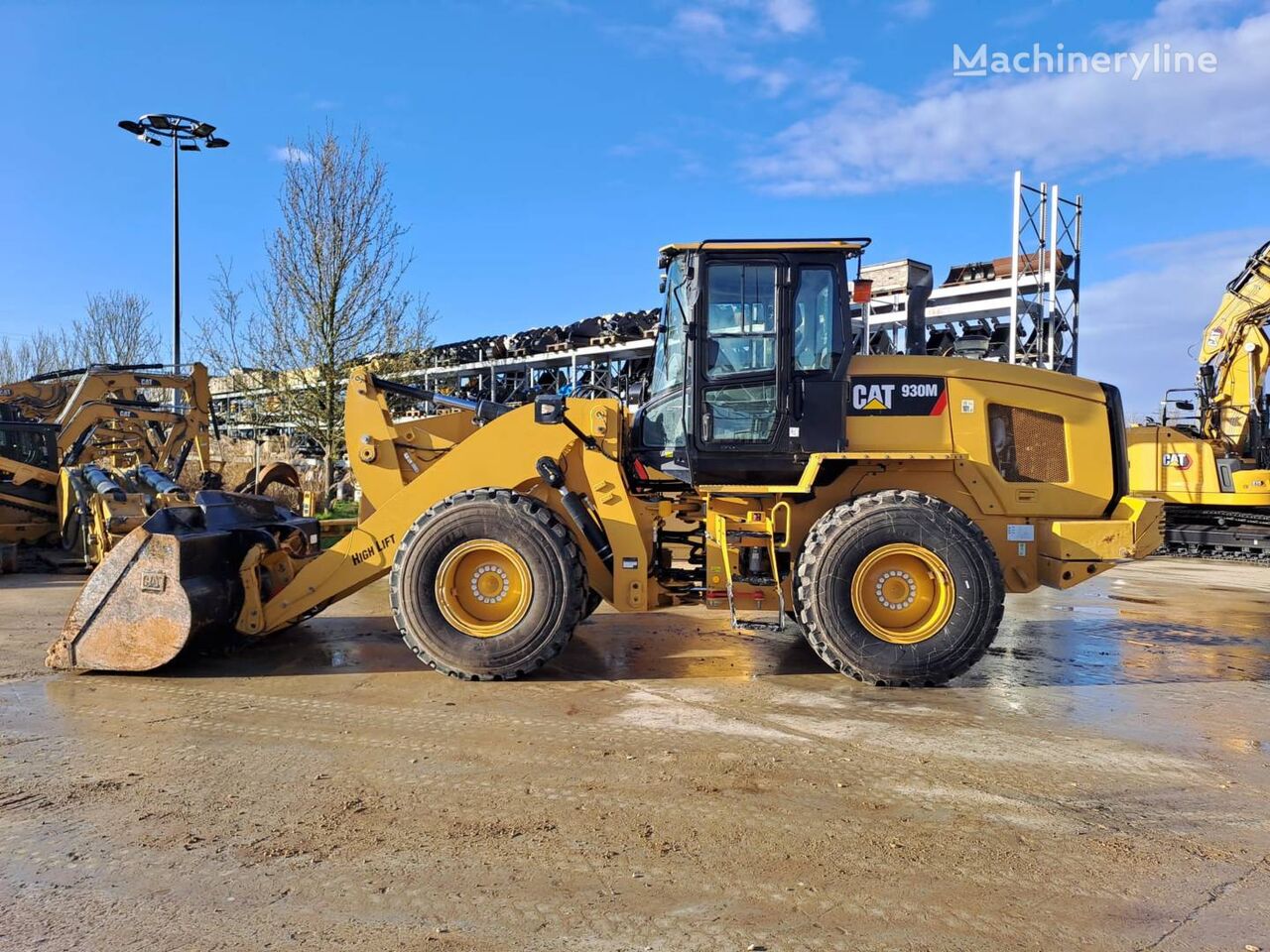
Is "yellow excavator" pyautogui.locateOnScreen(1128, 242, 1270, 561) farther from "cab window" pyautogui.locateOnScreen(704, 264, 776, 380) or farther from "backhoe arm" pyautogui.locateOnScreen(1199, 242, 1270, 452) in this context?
"cab window" pyautogui.locateOnScreen(704, 264, 776, 380)

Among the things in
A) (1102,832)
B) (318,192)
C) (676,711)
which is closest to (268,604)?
(676,711)

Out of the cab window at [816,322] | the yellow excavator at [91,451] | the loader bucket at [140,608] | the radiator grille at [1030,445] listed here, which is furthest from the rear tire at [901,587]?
the yellow excavator at [91,451]

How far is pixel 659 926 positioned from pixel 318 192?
1531 cm

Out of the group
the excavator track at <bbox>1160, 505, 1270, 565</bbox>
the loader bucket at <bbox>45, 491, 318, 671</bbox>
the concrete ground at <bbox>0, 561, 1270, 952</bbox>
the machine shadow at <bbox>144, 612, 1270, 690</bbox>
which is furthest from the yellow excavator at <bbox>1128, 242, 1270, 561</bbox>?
the loader bucket at <bbox>45, 491, 318, 671</bbox>

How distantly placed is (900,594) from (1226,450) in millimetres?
11761

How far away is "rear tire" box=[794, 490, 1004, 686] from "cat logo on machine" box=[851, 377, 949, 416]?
0.66m

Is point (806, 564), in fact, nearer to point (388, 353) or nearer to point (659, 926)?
point (659, 926)

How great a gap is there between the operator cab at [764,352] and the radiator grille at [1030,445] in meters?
1.18

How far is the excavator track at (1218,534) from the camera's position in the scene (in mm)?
14172

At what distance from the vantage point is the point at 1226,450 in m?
14.5

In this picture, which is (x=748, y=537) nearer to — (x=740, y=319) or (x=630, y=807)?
(x=740, y=319)

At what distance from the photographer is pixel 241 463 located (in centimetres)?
2502

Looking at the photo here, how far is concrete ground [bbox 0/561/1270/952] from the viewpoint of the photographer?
115 inches

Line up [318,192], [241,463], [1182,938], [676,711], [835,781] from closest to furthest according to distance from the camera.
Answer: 1. [1182,938]
2. [835,781]
3. [676,711]
4. [318,192]
5. [241,463]
